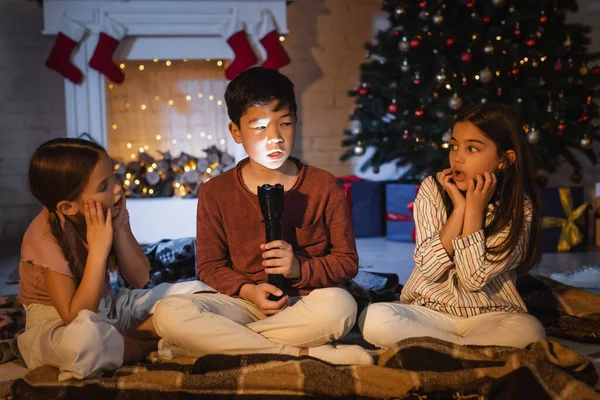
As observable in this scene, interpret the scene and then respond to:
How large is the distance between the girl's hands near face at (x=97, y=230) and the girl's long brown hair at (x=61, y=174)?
62 mm

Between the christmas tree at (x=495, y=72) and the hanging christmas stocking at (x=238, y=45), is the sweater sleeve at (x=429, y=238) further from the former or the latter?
the hanging christmas stocking at (x=238, y=45)

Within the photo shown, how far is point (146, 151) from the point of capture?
4676 mm

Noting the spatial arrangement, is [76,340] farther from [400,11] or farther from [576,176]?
[576,176]


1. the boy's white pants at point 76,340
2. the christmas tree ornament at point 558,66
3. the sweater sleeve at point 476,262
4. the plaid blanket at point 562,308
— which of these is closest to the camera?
the boy's white pants at point 76,340

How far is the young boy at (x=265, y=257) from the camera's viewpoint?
5.89 feet

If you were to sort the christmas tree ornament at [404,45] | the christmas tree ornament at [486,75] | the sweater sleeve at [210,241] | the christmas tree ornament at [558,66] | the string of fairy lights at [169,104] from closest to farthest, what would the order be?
1. the sweater sleeve at [210,241]
2. the christmas tree ornament at [486,75]
3. the christmas tree ornament at [558,66]
4. the christmas tree ornament at [404,45]
5. the string of fairy lights at [169,104]

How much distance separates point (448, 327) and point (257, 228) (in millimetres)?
607

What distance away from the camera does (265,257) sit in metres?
1.82

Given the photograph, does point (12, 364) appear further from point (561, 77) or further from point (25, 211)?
point (561, 77)

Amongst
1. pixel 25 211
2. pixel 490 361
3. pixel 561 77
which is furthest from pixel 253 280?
pixel 25 211

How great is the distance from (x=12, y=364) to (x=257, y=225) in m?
0.80

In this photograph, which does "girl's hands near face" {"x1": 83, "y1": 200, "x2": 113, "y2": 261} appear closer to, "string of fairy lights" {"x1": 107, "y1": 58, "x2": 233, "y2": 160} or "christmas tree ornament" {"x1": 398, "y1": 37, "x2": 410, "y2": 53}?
"christmas tree ornament" {"x1": 398, "y1": 37, "x2": 410, "y2": 53}

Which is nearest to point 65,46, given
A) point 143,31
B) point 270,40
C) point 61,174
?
point 143,31

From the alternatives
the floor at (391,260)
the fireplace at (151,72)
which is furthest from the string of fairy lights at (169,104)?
the floor at (391,260)
